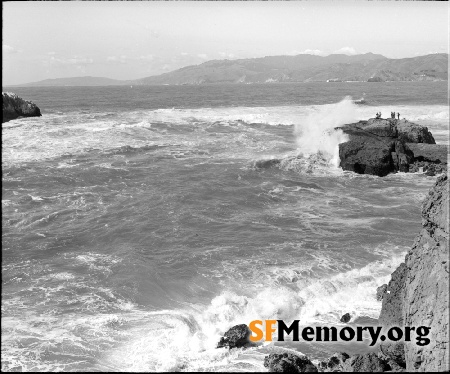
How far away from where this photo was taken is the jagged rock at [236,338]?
8.91 m

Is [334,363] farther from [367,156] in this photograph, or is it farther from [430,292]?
[367,156]

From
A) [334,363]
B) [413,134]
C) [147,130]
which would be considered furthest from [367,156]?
[147,130]

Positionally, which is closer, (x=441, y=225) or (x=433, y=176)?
(x=441, y=225)

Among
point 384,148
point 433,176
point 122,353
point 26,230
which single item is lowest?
point 122,353

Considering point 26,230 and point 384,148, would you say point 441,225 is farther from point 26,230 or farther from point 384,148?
point 384,148

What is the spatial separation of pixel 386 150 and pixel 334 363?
18.3m

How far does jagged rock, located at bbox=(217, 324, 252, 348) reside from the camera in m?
8.91

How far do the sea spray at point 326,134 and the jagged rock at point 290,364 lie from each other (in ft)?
62.5

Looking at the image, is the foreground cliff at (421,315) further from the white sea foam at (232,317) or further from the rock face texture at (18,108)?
the rock face texture at (18,108)

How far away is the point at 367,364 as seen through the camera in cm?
709

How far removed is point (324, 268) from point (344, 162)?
13.0 metres

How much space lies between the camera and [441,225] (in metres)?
6.72

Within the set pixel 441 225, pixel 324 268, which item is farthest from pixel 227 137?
pixel 441 225

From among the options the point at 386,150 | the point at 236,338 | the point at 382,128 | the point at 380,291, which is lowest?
the point at 236,338
